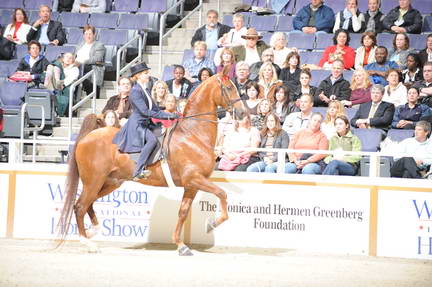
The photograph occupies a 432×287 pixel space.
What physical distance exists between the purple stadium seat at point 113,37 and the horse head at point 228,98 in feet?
21.5

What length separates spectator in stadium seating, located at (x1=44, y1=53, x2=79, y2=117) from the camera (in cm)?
1539

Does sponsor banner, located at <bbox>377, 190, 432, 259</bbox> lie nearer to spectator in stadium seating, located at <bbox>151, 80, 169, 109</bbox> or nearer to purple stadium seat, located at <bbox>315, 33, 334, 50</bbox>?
spectator in stadium seating, located at <bbox>151, 80, 169, 109</bbox>

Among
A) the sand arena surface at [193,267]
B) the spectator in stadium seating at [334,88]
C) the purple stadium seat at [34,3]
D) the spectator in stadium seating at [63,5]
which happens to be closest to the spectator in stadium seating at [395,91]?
the spectator in stadium seating at [334,88]

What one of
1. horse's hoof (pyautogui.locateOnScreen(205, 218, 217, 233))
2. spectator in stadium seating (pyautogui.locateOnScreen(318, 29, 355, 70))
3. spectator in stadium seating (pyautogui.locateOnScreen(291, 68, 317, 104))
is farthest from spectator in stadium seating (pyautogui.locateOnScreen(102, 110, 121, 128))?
spectator in stadium seating (pyautogui.locateOnScreen(318, 29, 355, 70))

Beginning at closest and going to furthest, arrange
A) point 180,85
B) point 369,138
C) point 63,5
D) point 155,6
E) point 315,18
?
point 369,138 → point 180,85 → point 315,18 → point 155,6 → point 63,5

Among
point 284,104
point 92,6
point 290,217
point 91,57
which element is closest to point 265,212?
point 290,217

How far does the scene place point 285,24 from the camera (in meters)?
16.2

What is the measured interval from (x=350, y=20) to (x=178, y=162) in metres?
6.08

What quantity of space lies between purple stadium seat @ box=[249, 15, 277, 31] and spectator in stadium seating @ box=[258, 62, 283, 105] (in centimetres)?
266

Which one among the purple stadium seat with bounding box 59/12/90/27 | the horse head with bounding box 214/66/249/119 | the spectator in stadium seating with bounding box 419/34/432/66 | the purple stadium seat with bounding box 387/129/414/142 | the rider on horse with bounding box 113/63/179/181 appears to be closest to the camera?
the horse head with bounding box 214/66/249/119

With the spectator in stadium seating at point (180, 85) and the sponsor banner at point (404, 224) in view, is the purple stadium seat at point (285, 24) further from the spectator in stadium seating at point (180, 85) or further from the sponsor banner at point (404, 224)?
the sponsor banner at point (404, 224)

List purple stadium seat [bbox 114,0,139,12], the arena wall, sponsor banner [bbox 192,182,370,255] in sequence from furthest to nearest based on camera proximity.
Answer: purple stadium seat [bbox 114,0,139,12], sponsor banner [bbox 192,182,370,255], the arena wall

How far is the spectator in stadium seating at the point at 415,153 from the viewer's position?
37.8 ft

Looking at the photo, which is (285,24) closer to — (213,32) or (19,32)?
(213,32)
